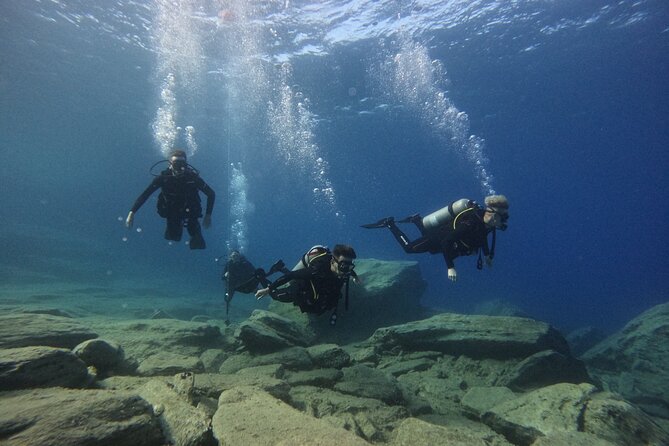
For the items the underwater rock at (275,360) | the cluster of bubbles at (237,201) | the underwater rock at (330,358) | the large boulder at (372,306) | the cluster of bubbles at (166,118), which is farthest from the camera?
the cluster of bubbles at (237,201)

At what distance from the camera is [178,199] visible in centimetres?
784

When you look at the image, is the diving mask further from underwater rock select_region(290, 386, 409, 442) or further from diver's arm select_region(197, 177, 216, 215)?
underwater rock select_region(290, 386, 409, 442)

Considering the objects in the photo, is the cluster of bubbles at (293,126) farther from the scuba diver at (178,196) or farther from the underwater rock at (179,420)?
the underwater rock at (179,420)

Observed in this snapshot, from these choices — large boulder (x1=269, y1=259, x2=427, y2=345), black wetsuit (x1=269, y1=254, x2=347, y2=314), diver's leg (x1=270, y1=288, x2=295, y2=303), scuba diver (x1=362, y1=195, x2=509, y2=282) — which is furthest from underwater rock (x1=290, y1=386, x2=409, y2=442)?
large boulder (x1=269, y1=259, x2=427, y2=345)

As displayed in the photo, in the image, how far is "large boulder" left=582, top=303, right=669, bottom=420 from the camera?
7.20m

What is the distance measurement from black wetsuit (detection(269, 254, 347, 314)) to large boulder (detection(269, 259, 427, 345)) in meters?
4.11

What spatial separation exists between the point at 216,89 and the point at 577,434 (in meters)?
31.9

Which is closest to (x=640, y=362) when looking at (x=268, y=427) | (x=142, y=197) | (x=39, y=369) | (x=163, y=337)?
(x=268, y=427)

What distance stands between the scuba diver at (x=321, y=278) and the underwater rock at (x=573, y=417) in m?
2.72

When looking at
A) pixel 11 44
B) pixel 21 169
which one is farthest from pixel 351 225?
pixel 11 44

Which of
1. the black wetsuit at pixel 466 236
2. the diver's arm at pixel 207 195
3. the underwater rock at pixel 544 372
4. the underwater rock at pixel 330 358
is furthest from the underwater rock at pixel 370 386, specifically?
the diver's arm at pixel 207 195

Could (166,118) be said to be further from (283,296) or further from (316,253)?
(316,253)

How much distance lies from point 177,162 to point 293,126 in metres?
33.7

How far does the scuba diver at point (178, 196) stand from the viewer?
7.52 metres
